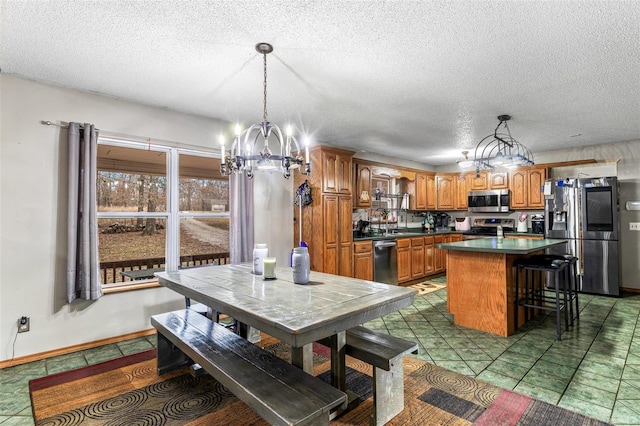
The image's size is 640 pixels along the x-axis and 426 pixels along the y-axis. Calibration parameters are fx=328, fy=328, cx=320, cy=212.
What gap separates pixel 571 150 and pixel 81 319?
755cm

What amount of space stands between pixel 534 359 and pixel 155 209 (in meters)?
4.04

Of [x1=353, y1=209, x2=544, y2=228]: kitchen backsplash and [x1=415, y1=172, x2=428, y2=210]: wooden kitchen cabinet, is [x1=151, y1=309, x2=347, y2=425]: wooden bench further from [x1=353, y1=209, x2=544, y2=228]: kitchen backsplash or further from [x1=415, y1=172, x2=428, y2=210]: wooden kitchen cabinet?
[x1=415, y1=172, x2=428, y2=210]: wooden kitchen cabinet

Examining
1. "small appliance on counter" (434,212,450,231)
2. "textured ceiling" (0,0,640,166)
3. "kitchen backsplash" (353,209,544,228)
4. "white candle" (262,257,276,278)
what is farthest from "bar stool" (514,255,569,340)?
"small appliance on counter" (434,212,450,231)

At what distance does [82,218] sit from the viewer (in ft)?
10.0

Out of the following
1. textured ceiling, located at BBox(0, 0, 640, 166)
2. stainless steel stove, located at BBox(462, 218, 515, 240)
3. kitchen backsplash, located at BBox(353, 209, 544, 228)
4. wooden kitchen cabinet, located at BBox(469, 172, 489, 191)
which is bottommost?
stainless steel stove, located at BBox(462, 218, 515, 240)

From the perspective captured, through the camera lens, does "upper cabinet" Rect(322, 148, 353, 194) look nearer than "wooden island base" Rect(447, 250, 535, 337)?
No

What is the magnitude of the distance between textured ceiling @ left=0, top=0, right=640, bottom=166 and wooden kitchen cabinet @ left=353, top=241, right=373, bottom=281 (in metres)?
2.09

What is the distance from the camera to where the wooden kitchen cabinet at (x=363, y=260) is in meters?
5.14

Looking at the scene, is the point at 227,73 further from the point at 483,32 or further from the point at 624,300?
the point at 624,300

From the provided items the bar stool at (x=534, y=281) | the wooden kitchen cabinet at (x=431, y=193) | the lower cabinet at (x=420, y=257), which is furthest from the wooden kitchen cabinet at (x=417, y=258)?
the bar stool at (x=534, y=281)

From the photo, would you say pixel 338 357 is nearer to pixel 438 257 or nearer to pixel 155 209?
pixel 155 209

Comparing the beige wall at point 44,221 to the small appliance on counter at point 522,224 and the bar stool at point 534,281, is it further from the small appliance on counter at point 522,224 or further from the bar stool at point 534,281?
the small appliance on counter at point 522,224

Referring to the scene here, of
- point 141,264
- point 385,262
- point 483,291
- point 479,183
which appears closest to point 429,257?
point 385,262

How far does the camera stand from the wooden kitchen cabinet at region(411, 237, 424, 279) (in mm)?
6043
